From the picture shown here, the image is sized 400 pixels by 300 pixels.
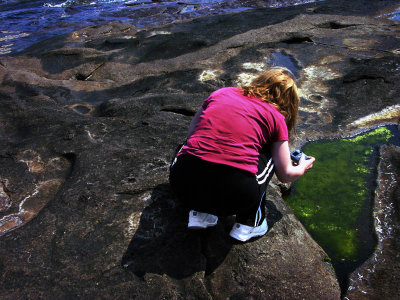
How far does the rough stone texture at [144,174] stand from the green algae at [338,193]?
0.25 m

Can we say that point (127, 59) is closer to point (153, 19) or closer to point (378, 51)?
point (378, 51)

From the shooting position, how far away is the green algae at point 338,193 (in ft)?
9.35

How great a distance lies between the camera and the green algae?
285 cm

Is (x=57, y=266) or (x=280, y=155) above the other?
(x=280, y=155)

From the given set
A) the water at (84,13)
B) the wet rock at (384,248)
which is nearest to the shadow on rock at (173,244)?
the wet rock at (384,248)

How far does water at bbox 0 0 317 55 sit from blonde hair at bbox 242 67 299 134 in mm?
9807

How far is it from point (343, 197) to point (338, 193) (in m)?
0.07

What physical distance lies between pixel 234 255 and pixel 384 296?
3.31ft

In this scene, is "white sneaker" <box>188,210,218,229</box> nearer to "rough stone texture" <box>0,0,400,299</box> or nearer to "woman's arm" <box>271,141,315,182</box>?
"rough stone texture" <box>0,0,400,299</box>

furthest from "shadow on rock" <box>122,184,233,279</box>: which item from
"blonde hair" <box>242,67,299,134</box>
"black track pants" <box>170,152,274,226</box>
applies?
"blonde hair" <box>242,67,299,134</box>

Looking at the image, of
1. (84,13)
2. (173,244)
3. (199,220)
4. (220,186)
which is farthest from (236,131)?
(84,13)

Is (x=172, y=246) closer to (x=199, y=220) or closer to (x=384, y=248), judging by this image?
(x=199, y=220)

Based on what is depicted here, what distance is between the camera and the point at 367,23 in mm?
8281

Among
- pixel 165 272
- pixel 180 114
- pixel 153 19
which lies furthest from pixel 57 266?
pixel 153 19
